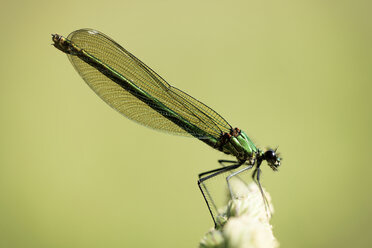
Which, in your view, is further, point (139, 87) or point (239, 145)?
point (239, 145)

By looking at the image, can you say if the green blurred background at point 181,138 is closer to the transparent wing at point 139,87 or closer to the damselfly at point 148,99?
the damselfly at point 148,99

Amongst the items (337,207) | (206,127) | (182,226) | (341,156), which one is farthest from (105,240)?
(341,156)

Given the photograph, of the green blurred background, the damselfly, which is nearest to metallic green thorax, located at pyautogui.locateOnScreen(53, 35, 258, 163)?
the damselfly

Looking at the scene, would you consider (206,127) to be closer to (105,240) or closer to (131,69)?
(131,69)

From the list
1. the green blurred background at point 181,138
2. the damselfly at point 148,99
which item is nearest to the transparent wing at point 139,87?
the damselfly at point 148,99

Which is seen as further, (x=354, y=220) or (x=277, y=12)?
(x=277, y=12)

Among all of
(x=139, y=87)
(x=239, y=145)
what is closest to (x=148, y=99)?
(x=139, y=87)

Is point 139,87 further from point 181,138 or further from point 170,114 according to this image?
point 181,138
